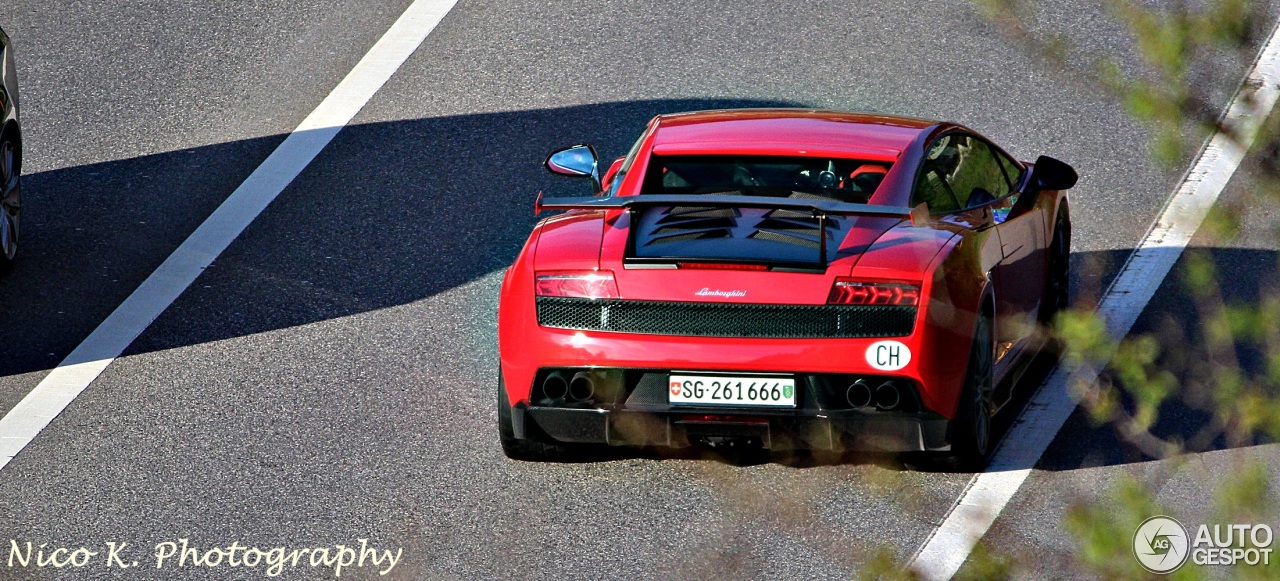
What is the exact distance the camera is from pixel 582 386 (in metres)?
6.30

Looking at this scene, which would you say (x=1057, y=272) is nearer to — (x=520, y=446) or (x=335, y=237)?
(x=520, y=446)

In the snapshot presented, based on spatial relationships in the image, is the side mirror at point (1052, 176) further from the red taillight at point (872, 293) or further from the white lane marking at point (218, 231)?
the white lane marking at point (218, 231)

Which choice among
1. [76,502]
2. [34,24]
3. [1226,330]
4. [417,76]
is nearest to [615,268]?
[76,502]

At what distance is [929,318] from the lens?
6.17 m

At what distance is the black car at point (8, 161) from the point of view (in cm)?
956

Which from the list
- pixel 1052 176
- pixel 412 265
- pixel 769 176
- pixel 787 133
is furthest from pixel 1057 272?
pixel 412 265

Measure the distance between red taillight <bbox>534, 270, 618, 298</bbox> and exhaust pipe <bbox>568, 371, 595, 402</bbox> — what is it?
11.8 inches

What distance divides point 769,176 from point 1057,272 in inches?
82.5

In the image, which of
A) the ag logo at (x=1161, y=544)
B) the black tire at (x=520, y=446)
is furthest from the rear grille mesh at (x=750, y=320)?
the ag logo at (x=1161, y=544)

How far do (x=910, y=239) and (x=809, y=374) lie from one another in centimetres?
72

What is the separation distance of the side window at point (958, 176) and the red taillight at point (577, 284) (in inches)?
59.8

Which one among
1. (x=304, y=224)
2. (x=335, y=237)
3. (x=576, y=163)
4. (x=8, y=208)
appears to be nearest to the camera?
(x=576, y=163)

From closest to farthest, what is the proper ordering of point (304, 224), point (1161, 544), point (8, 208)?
point (1161, 544) < point (8, 208) < point (304, 224)

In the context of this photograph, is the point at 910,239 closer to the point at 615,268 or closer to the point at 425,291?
the point at 615,268
